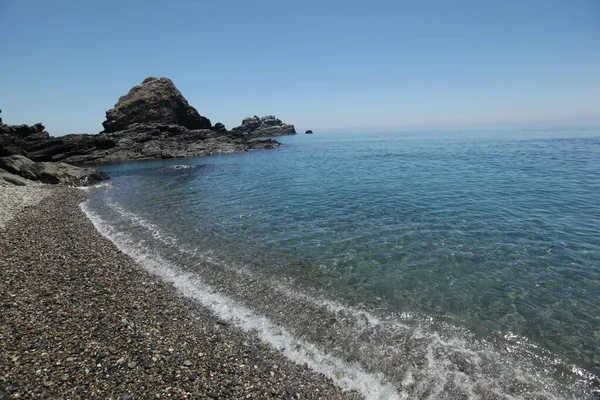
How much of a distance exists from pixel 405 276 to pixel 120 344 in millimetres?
10521

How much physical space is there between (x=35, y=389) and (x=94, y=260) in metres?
8.95

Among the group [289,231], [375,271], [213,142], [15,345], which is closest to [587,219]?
[375,271]

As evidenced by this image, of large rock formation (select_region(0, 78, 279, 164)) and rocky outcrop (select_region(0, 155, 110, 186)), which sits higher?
large rock formation (select_region(0, 78, 279, 164))

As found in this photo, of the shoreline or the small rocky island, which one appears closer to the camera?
the shoreline

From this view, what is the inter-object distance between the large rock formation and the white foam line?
5383 cm

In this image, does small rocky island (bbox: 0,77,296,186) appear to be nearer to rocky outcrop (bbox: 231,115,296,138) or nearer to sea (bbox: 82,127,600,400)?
sea (bbox: 82,127,600,400)

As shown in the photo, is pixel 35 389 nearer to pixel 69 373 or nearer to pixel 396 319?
pixel 69 373

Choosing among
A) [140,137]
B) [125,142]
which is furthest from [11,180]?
[140,137]

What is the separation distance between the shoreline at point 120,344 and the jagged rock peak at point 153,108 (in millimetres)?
96710

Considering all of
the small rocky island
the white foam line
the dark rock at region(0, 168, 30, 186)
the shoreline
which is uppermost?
the small rocky island

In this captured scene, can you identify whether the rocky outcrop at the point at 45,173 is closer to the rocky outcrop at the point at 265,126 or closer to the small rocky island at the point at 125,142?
the small rocky island at the point at 125,142

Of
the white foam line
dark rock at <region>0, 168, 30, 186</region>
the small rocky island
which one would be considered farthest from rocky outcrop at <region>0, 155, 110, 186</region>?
the white foam line

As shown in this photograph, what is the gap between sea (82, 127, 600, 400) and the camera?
29.0ft

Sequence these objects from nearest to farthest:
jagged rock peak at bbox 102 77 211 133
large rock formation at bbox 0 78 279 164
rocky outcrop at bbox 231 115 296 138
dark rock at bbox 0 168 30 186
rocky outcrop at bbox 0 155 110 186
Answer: dark rock at bbox 0 168 30 186
rocky outcrop at bbox 0 155 110 186
large rock formation at bbox 0 78 279 164
jagged rock peak at bbox 102 77 211 133
rocky outcrop at bbox 231 115 296 138
